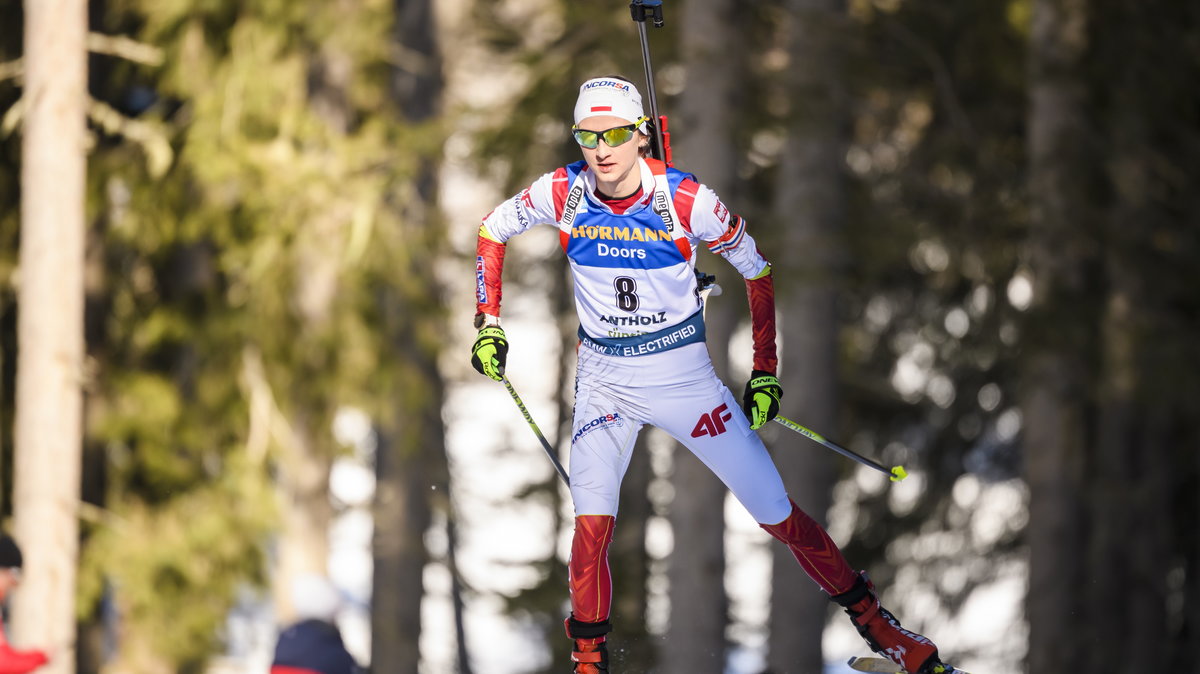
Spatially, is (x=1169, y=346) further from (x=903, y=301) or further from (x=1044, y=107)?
(x=903, y=301)

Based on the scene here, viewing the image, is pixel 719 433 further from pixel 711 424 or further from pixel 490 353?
pixel 490 353

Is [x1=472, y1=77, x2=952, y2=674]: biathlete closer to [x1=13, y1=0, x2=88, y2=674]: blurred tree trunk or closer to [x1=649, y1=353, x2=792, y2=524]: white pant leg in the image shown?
[x1=649, y1=353, x2=792, y2=524]: white pant leg

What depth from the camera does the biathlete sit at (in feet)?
18.3

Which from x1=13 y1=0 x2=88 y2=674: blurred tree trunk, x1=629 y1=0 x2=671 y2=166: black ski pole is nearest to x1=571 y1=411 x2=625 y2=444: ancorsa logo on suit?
x1=629 y1=0 x2=671 y2=166: black ski pole

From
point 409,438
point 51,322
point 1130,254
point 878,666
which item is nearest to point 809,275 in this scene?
point 1130,254

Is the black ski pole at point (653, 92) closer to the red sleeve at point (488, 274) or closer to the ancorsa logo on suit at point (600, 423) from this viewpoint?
the red sleeve at point (488, 274)

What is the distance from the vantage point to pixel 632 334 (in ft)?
19.0

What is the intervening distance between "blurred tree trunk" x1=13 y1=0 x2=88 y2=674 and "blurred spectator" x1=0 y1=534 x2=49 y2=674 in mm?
4987

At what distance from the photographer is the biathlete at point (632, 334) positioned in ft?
18.3

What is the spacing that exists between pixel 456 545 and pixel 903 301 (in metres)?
9.52

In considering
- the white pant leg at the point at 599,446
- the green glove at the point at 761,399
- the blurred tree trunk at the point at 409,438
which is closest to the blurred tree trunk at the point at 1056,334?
the blurred tree trunk at the point at 409,438

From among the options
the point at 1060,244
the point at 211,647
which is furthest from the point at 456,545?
the point at 1060,244

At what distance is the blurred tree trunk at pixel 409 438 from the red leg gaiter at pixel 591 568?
9.12m

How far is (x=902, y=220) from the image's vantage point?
13266 millimetres
